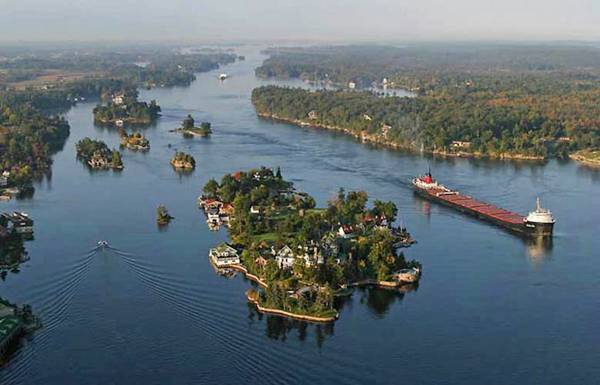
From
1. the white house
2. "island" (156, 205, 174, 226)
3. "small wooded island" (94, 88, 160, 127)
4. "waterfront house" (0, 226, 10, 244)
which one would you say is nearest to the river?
"island" (156, 205, 174, 226)

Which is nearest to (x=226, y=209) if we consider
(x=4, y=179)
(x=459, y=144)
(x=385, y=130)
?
(x=4, y=179)

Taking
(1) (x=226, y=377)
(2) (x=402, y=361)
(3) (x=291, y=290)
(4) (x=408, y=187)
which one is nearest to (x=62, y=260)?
(3) (x=291, y=290)

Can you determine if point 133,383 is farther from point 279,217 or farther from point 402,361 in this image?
point 279,217

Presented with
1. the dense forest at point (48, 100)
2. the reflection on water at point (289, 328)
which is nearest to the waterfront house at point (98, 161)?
the dense forest at point (48, 100)

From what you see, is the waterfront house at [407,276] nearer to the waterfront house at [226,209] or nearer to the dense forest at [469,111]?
the waterfront house at [226,209]

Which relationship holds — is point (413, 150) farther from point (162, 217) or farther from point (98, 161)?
point (162, 217)

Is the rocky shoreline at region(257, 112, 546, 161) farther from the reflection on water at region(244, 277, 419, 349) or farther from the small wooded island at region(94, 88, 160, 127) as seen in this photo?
the reflection on water at region(244, 277, 419, 349)
